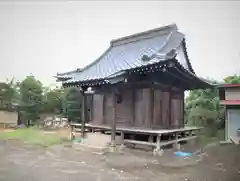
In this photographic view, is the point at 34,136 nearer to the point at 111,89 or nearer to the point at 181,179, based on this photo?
the point at 111,89

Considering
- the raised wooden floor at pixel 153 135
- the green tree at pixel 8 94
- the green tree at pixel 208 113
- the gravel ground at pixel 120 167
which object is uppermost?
the green tree at pixel 8 94

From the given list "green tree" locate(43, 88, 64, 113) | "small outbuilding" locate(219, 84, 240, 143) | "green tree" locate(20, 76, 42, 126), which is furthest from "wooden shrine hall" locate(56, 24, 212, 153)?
"green tree" locate(43, 88, 64, 113)

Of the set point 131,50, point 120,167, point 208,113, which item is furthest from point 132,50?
point 120,167

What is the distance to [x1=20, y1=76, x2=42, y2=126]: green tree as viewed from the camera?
13.0 meters

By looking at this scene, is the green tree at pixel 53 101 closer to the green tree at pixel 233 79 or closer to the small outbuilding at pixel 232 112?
the green tree at pixel 233 79

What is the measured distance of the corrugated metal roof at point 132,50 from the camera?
8.10m

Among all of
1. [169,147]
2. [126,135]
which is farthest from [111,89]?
[169,147]

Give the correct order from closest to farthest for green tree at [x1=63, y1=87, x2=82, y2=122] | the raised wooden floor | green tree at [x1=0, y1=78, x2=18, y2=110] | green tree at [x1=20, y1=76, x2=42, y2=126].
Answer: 1. the raised wooden floor
2. green tree at [x1=0, y1=78, x2=18, y2=110]
3. green tree at [x1=63, y1=87, x2=82, y2=122]
4. green tree at [x1=20, y1=76, x2=42, y2=126]

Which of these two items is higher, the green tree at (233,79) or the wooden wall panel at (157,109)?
the green tree at (233,79)

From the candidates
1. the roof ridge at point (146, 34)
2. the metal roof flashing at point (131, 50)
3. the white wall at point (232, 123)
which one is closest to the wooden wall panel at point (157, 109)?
the metal roof flashing at point (131, 50)

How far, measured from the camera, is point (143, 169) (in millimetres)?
4773

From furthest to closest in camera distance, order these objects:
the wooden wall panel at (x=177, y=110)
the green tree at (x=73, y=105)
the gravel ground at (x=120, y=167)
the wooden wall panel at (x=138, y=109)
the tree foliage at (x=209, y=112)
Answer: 1. the green tree at (x=73, y=105)
2. the tree foliage at (x=209, y=112)
3. the wooden wall panel at (x=177, y=110)
4. the wooden wall panel at (x=138, y=109)
5. the gravel ground at (x=120, y=167)

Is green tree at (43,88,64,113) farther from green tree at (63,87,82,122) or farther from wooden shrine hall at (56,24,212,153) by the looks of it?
wooden shrine hall at (56,24,212,153)

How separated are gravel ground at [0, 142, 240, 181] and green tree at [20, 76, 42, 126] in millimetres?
6887
